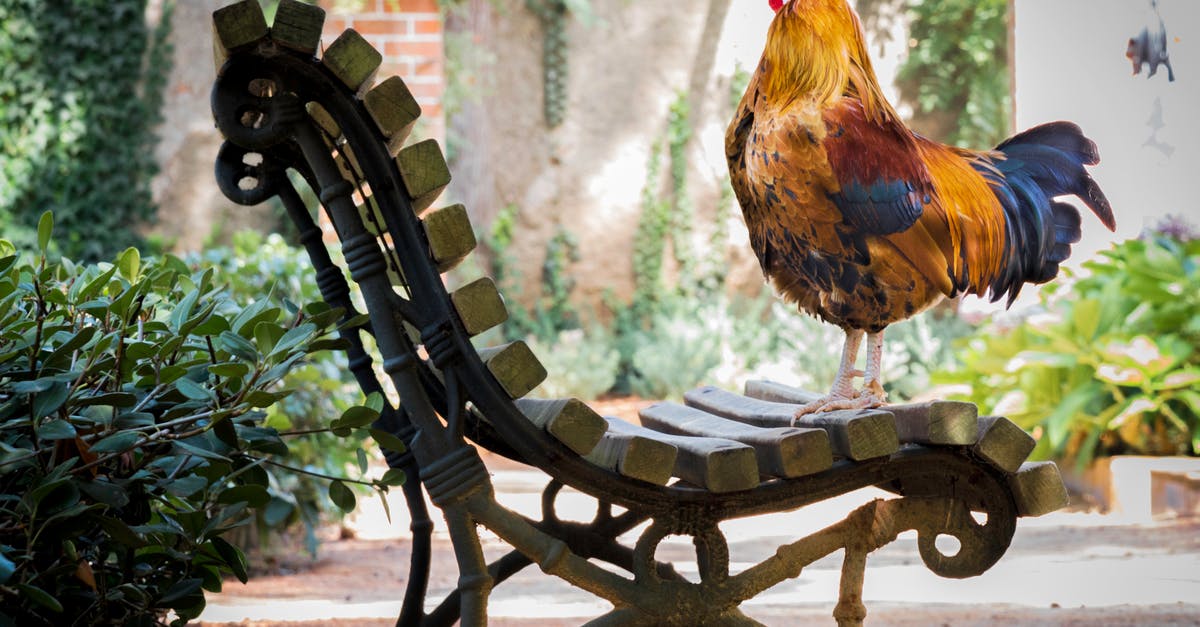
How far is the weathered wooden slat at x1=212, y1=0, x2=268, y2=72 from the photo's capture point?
63.9 inches

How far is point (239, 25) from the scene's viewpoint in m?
1.63

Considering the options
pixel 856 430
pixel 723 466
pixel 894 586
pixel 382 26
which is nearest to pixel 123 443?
pixel 723 466

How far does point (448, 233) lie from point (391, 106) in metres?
0.21

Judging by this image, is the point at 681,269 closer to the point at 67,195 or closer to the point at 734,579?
the point at 67,195

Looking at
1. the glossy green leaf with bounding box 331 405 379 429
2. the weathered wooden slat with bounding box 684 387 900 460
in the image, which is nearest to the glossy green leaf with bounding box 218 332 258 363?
the glossy green leaf with bounding box 331 405 379 429

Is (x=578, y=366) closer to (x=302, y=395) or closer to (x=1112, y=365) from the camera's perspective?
(x=1112, y=365)

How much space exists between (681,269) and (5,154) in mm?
5400

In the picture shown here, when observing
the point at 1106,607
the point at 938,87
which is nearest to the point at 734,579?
the point at 1106,607

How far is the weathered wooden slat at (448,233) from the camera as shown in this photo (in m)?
1.71

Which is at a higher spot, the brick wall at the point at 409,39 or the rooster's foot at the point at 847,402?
the brick wall at the point at 409,39

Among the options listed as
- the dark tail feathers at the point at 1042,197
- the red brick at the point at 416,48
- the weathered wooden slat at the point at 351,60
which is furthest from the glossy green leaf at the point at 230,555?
the red brick at the point at 416,48

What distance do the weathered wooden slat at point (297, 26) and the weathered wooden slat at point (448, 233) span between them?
30 cm

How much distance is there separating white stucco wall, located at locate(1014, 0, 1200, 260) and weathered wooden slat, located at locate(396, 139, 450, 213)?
20.5 ft

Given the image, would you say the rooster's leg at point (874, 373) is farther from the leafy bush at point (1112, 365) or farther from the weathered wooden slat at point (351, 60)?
the leafy bush at point (1112, 365)
